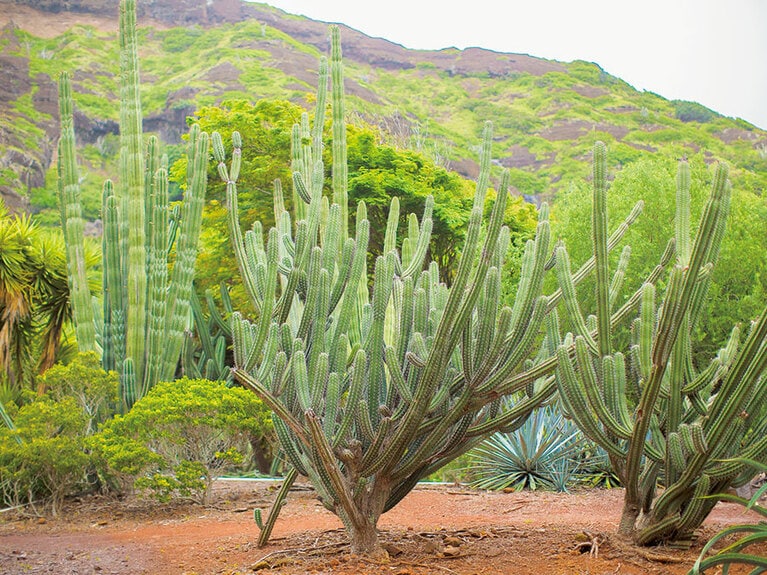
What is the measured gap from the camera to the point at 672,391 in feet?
14.0

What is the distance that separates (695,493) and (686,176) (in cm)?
171

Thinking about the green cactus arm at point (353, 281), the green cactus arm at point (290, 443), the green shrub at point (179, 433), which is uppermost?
the green cactus arm at point (353, 281)

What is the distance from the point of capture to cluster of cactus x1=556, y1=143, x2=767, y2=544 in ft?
12.5

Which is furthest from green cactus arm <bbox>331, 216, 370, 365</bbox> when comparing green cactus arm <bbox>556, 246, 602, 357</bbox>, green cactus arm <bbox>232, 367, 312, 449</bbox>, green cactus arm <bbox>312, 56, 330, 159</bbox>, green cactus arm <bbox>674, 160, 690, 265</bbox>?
green cactus arm <bbox>674, 160, 690, 265</bbox>

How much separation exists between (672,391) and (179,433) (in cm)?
519

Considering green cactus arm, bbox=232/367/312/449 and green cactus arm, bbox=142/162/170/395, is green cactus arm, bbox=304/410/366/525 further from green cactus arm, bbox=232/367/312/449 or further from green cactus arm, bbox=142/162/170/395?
green cactus arm, bbox=142/162/170/395

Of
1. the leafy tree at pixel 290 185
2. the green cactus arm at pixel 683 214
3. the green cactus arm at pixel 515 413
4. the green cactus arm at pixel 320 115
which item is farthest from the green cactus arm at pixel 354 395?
the leafy tree at pixel 290 185

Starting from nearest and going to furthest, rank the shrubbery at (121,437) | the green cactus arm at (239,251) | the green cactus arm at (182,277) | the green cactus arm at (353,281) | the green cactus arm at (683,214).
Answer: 1. the green cactus arm at (683,214)
2. the green cactus arm at (353,281)
3. the green cactus arm at (239,251)
4. the shrubbery at (121,437)
5. the green cactus arm at (182,277)

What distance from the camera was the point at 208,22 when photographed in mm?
83688

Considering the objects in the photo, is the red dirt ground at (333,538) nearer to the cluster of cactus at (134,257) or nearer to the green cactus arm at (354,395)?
the green cactus arm at (354,395)

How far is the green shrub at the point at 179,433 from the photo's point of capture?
7.60m

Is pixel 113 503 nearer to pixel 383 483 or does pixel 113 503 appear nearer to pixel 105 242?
pixel 105 242

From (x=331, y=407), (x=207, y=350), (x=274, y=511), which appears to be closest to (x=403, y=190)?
(x=207, y=350)

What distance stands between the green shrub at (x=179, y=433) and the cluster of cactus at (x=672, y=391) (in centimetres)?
429
